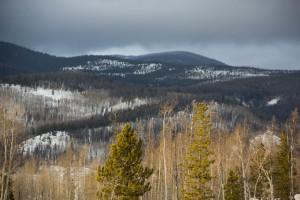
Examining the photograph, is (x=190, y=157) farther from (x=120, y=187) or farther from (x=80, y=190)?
(x=80, y=190)

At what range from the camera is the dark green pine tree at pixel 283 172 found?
5797 centimetres

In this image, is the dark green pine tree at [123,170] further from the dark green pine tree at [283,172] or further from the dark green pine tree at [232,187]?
the dark green pine tree at [283,172]

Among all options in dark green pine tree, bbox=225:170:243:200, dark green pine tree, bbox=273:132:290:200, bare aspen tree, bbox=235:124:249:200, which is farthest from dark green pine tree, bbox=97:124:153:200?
dark green pine tree, bbox=273:132:290:200

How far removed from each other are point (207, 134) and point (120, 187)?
1176cm

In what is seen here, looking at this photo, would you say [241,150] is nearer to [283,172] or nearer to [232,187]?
[232,187]

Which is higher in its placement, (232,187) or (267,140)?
(267,140)

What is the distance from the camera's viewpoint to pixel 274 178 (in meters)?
59.3

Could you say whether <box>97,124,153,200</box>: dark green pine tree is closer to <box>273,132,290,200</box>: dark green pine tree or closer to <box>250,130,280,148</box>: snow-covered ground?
<box>273,132,290,200</box>: dark green pine tree

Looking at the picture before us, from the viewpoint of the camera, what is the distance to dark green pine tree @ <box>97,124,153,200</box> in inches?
1281

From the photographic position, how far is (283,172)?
58.2 m

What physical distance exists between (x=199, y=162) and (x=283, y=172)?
72.2 ft

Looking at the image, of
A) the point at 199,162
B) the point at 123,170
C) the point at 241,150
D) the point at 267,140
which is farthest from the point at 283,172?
the point at 267,140

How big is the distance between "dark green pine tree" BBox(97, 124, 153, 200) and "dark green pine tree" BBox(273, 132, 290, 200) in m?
30.4

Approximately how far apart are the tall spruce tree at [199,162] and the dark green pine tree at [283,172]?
20.4 meters
